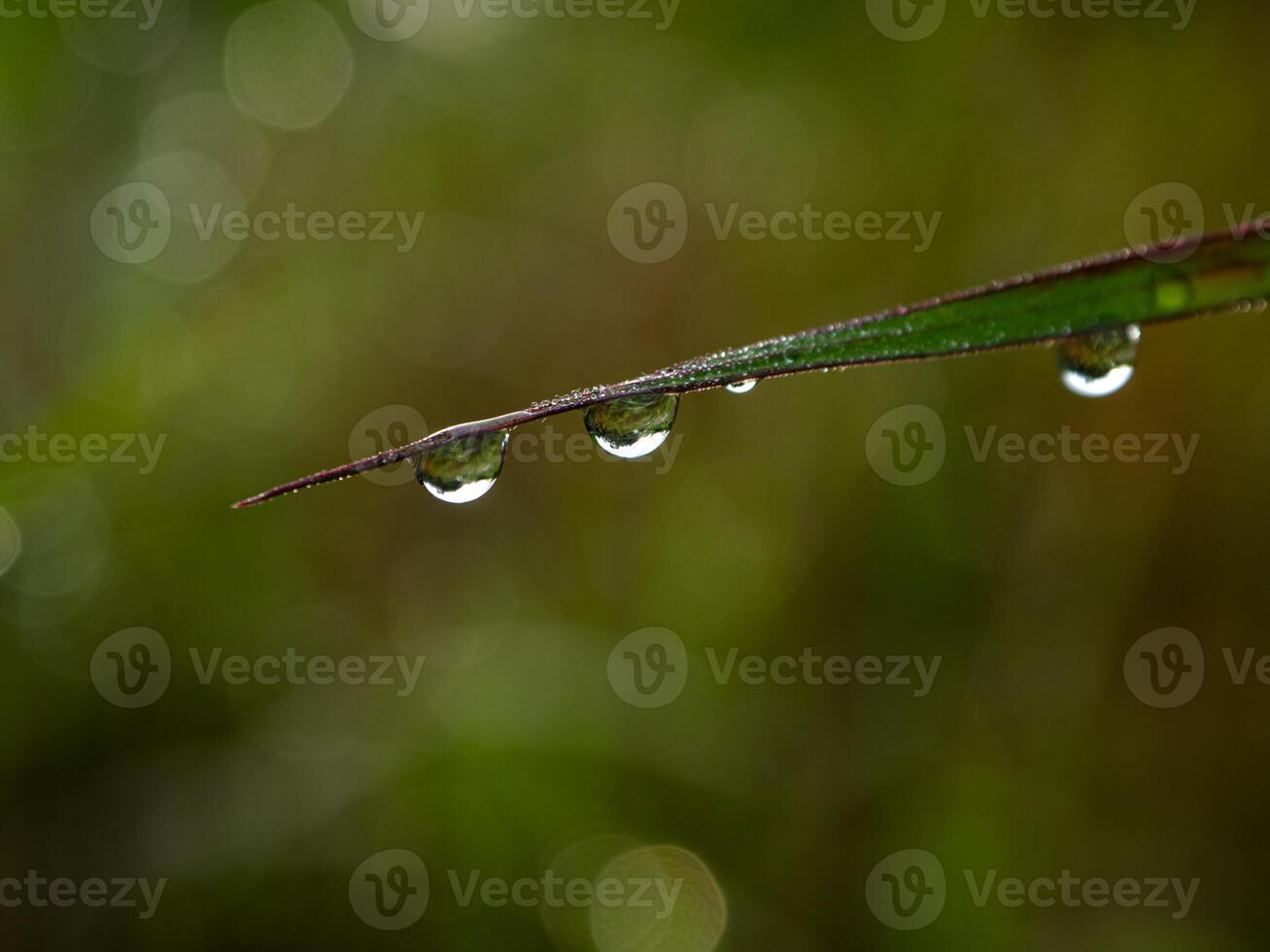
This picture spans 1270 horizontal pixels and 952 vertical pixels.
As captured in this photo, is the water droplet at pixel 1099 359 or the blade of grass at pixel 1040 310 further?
the water droplet at pixel 1099 359

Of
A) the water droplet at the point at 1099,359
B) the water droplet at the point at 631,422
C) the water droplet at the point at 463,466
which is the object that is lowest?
the water droplet at the point at 463,466

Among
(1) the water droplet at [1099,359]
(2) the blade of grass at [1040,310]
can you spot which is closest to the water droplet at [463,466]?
(2) the blade of grass at [1040,310]

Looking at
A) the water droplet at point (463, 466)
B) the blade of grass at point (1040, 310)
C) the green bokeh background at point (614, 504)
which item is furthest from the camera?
the green bokeh background at point (614, 504)

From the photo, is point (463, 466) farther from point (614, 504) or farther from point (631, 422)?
point (614, 504)

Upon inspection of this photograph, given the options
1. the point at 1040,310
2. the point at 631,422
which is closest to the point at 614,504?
the point at 631,422

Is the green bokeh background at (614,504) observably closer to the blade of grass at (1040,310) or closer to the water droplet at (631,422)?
the water droplet at (631,422)

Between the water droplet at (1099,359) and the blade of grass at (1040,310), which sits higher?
the water droplet at (1099,359)

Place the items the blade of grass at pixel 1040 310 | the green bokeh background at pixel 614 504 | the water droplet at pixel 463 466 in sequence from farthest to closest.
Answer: the green bokeh background at pixel 614 504 → the water droplet at pixel 463 466 → the blade of grass at pixel 1040 310
